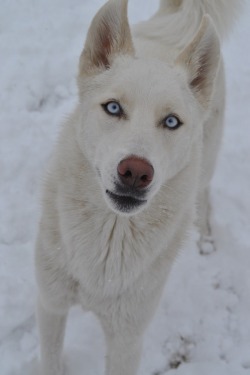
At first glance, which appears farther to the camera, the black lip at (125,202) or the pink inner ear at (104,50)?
the pink inner ear at (104,50)

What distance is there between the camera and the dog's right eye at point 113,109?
2.34m

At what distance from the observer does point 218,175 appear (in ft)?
16.1

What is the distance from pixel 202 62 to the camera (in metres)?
2.69

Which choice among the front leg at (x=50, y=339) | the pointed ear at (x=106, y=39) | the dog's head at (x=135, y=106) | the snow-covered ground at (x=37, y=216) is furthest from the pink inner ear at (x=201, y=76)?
the snow-covered ground at (x=37, y=216)

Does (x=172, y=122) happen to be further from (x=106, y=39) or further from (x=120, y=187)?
(x=106, y=39)

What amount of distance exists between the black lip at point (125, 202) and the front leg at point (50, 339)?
1.08 metres

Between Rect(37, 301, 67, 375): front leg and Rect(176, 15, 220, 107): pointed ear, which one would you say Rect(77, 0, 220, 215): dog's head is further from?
Rect(37, 301, 67, 375): front leg

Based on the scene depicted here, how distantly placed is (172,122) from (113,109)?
294mm

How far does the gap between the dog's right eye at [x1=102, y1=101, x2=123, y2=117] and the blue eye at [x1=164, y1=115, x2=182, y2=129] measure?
227mm

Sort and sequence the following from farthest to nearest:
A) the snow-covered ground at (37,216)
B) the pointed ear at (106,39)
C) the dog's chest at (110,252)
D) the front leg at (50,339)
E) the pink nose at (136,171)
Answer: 1. the snow-covered ground at (37,216)
2. the front leg at (50,339)
3. the dog's chest at (110,252)
4. the pointed ear at (106,39)
5. the pink nose at (136,171)

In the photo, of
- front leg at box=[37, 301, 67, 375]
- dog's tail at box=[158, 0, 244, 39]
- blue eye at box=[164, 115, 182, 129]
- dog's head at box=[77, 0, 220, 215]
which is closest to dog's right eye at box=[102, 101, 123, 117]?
dog's head at box=[77, 0, 220, 215]

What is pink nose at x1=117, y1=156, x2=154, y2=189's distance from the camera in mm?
2041

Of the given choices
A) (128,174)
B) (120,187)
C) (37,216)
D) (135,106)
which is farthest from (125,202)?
(37,216)

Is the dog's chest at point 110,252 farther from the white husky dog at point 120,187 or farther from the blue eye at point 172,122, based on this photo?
the blue eye at point 172,122
